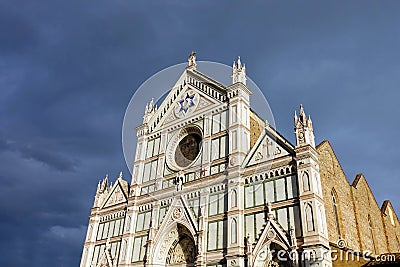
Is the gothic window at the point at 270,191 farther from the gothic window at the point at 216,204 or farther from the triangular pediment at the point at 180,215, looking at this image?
the triangular pediment at the point at 180,215

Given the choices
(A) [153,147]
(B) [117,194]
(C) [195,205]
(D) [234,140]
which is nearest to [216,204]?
(C) [195,205]

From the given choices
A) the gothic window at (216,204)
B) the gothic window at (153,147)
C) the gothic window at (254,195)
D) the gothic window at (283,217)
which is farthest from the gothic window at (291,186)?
the gothic window at (153,147)

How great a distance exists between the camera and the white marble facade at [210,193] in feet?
58.7

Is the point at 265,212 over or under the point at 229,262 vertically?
over

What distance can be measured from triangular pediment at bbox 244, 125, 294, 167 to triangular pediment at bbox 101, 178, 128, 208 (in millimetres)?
11966

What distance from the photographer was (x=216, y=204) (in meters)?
21.4

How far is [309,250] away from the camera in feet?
53.4

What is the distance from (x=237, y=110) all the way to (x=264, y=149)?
3.84 metres

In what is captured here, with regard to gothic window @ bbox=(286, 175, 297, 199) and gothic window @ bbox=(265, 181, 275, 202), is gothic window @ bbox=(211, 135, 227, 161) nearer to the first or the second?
gothic window @ bbox=(265, 181, 275, 202)

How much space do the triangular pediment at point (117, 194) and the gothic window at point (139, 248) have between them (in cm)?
Result: 433

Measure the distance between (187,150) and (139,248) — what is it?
7845 millimetres

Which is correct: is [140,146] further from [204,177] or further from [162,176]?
[204,177]

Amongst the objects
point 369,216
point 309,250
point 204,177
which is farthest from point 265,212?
point 369,216

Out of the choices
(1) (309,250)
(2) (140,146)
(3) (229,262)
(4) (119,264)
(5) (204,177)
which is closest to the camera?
(1) (309,250)
